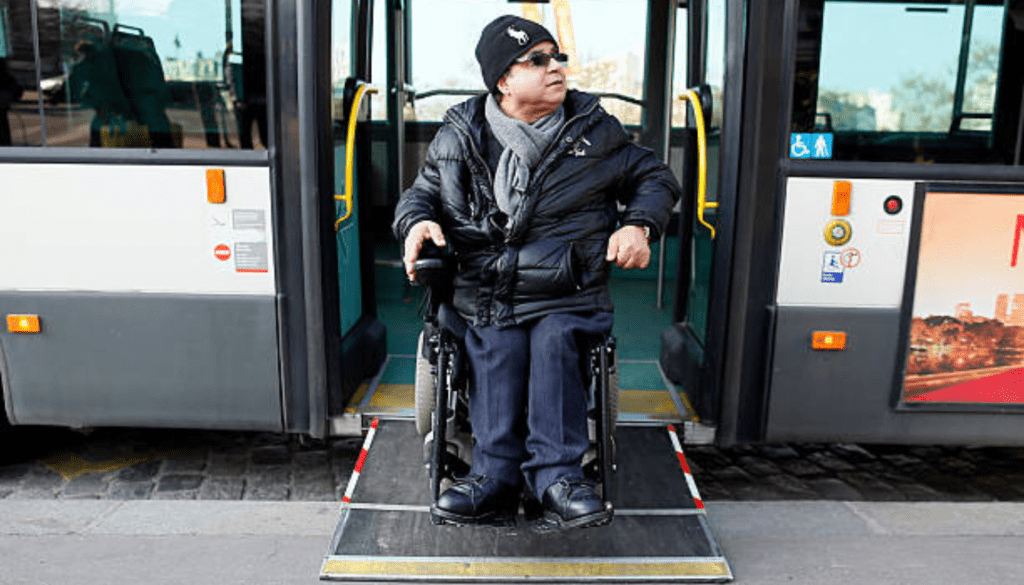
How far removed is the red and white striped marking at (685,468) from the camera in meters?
3.38

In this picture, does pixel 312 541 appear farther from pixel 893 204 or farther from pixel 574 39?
pixel 574 39

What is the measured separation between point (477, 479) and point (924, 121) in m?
2.20

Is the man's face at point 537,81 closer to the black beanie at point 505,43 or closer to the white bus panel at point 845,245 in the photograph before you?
the black beanie at point 505,43

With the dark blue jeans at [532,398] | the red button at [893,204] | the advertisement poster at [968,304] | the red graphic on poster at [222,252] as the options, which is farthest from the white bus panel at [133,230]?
the advertisement poster at [968,304]

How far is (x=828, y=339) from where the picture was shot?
11.7ft

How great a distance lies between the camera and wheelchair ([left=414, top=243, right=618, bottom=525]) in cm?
294

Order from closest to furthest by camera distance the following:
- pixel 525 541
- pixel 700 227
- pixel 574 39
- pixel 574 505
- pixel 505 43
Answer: pixel 574 505 → pixel 505 43 → pixel 525 541 → pixel 700 227 → pixel 574 39

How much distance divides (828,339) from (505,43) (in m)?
1.77

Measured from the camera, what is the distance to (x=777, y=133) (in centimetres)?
342

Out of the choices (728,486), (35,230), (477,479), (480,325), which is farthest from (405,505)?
(35,230)

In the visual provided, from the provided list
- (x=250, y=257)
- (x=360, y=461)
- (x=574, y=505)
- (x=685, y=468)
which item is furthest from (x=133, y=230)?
(x=685, y=468)

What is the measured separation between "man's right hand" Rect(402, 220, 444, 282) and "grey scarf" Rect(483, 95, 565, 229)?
0.25 m

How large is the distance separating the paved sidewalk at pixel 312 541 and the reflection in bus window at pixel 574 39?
4.22m

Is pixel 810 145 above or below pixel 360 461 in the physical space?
above
